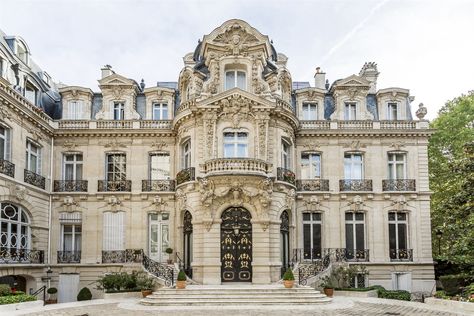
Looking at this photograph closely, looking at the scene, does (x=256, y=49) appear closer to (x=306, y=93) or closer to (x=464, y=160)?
(x=306, y=93)

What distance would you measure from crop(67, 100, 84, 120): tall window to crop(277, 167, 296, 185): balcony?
10.2 metres

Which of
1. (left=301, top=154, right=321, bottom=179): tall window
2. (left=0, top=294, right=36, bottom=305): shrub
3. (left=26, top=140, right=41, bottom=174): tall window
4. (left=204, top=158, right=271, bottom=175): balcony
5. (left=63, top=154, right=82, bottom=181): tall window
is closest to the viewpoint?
(left=0, top=294, right=36, bottom=305): shrub

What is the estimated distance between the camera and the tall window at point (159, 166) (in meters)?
23.7

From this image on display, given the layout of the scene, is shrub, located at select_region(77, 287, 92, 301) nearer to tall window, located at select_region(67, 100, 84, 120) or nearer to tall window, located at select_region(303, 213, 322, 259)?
tall window, located at select_region(67, 100, 84, 120)

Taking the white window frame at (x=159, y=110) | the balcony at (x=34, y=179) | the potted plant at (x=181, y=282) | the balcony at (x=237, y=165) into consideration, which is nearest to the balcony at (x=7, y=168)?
the balcony at (x=34, y=179)

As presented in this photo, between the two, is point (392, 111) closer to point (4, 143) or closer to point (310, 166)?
point (310, 166)

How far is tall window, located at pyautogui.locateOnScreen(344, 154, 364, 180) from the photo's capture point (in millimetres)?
24203

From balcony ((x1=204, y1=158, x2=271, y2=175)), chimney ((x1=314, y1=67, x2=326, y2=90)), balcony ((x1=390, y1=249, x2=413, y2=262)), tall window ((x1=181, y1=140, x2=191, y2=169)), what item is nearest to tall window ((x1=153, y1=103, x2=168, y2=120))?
tall window ((x1=181, y1=140, x2=191, y2=169))

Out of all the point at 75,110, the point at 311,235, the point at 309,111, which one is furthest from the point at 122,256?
the point at 309,111

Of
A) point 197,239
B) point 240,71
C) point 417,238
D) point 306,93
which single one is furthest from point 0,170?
point 417,238

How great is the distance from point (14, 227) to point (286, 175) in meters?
11.3

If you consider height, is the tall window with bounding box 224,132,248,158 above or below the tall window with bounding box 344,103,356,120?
below

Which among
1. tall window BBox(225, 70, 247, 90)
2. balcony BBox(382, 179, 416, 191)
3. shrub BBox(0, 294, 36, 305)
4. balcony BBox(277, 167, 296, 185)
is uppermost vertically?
tall window BBox(225, 70, 247, 90)

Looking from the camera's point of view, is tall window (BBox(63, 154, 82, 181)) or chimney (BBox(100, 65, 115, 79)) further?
chimney (BBox(100, 65, 115, 79))
